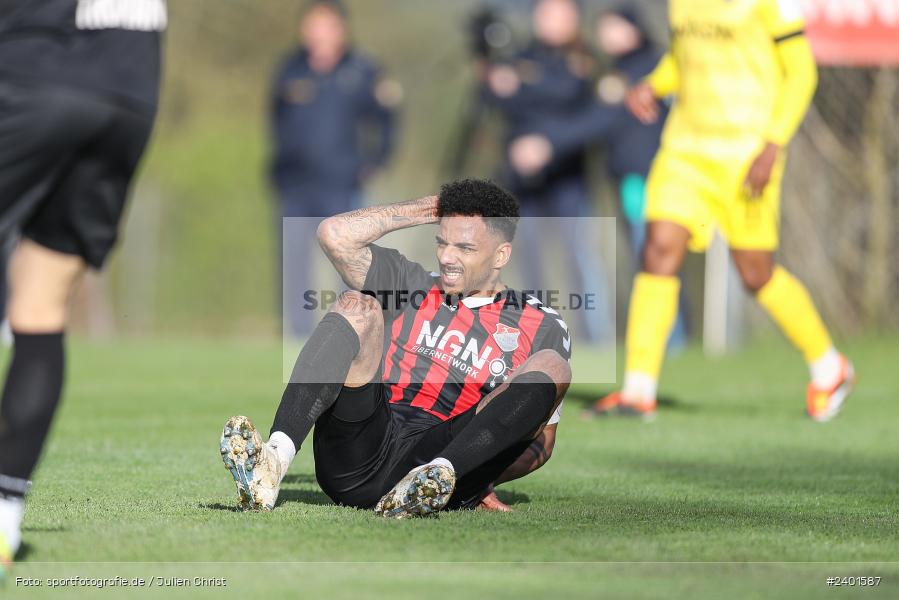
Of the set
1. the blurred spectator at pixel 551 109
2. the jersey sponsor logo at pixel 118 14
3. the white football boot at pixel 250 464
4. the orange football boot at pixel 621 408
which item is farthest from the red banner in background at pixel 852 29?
the jersey sponsor logo at pixel 118 14

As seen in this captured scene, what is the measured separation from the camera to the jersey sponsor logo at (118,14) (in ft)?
12.6

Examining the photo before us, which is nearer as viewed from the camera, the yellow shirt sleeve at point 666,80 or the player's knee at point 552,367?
the player's knee at point 552,367

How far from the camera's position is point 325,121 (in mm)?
12875

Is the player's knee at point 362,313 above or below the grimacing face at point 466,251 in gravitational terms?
below

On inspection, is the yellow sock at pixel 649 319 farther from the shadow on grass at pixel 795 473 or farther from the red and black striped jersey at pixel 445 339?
the red and black striped jersey at pixel 445 339

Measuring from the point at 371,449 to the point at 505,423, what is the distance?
0.48 m

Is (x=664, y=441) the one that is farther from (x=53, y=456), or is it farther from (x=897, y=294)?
(x=897, y=294)

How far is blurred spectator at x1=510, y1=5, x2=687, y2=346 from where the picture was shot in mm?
11656

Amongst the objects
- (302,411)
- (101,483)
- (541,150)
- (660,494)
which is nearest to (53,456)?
(101,483)

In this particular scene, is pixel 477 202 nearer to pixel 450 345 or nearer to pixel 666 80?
pixel 450 345

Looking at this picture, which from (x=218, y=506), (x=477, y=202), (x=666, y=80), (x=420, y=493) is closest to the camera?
(x=420, y=493)

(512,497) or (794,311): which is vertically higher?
(794,311)

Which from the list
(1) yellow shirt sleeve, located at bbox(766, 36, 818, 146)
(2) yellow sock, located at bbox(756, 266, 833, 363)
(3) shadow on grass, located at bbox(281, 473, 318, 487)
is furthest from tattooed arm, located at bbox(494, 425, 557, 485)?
(2) yellow sock, located at bbox(756, 266, 833, 363)

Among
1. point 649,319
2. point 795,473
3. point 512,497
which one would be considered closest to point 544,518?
point 512,497
